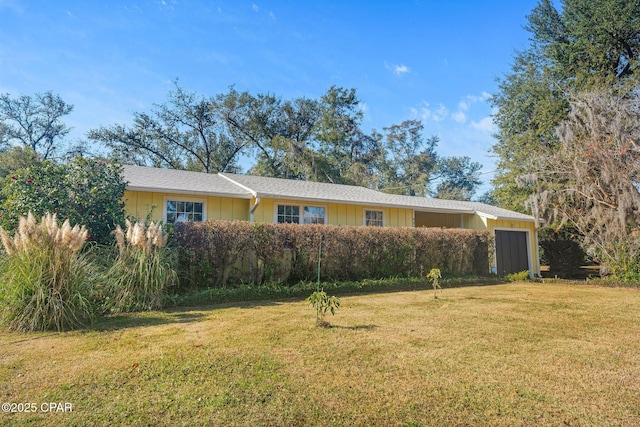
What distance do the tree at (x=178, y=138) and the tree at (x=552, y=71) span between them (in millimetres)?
18193

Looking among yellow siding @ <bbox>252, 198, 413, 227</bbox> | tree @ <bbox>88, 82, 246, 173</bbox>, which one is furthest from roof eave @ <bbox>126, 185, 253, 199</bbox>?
tree @ <bbox>88, 82, 246, 173</bbox>

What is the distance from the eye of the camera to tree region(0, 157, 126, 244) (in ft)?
22.8

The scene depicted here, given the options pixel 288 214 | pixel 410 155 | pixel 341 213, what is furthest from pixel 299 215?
pixel 410 155

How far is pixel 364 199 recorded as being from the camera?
40.5 ft

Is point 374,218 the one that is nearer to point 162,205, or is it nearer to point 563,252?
point 162,205

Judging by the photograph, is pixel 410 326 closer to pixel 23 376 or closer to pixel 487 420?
pixel 487 420

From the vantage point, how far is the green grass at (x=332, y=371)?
237 centimetres

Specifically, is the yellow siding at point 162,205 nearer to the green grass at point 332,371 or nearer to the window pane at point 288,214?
the window pane at point 288,214

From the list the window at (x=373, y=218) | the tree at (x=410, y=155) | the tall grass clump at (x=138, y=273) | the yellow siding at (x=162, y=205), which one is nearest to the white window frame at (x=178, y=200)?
the yellow siding at (x=162, y=205)

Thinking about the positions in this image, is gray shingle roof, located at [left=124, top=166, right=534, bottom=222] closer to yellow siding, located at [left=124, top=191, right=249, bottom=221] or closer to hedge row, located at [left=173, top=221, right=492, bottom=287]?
yellow siding, located at [left=124, top=191, right=249, bottom=221]

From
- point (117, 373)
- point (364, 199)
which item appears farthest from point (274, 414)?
point (364, 199)

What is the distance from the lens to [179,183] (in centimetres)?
1048

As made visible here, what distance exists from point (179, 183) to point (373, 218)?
6949 mm

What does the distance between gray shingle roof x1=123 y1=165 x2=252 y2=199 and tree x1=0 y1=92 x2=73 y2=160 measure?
61.0 ft
